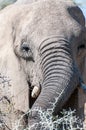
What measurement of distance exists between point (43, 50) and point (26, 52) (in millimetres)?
281

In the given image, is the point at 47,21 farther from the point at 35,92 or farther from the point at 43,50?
the point at 35,92

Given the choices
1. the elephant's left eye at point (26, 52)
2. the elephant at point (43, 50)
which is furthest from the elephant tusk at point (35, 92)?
the elephant's left eye at point (26, 52)

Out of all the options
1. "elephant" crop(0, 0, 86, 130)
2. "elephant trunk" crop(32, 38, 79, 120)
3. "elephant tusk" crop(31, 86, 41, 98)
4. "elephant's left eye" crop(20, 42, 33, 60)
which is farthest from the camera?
"elephant's left eye" crop(20, 42, 33, 60)

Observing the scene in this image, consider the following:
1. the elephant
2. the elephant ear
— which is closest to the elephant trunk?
the elephant

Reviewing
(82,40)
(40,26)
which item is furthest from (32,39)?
(82,40)

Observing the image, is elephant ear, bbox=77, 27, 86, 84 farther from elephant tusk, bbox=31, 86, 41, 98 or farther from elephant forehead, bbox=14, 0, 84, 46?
elephant tusk, bbox=31, 86, 41, 98

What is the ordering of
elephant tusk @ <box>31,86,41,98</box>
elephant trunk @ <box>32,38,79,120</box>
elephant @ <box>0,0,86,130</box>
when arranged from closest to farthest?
elephant trunk @ <box>32,38,79,120</box> → elephant @ <box>0,0,86,130</box> → elephant tusk @ <box>31,86,41,98</box>

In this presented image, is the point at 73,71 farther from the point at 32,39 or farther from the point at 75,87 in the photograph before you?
the point at 32,39

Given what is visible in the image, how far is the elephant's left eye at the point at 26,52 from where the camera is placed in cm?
488

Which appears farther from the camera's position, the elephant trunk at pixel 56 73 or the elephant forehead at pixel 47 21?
the elephant forehead at pixel 47 21

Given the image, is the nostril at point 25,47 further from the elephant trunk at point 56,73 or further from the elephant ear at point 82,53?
the elephant ear at point 82,53

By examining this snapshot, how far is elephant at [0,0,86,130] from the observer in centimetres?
447

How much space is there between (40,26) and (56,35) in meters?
0.22

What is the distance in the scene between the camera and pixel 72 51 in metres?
4.69
